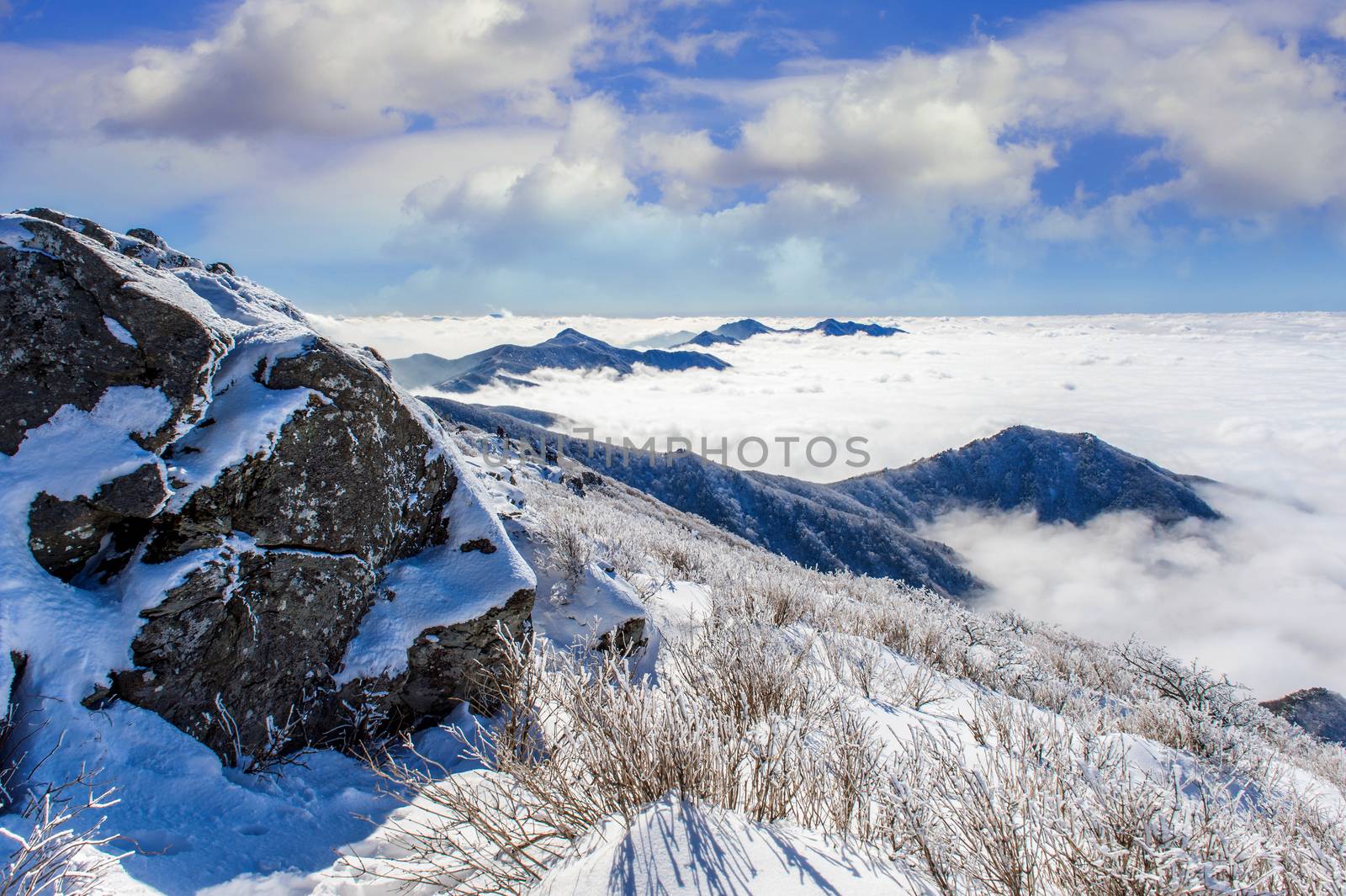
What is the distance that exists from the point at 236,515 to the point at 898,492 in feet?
590

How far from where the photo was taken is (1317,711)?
4128cm

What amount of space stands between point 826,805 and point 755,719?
117 centimetres

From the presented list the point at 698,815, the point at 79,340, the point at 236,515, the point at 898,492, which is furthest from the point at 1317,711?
the point at 898,492

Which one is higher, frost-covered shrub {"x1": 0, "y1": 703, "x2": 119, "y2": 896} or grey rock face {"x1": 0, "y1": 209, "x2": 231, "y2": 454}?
grey rock face {"x1": 0, "y1": 209, "x2": 231, "y2": 454}

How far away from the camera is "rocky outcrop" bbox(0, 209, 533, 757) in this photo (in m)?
2.96

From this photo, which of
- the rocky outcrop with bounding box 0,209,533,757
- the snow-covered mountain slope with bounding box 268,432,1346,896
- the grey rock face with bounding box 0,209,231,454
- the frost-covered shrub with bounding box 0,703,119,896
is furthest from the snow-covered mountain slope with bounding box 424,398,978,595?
the snow-covered mountain slope with bounding box 268,432,1346,896

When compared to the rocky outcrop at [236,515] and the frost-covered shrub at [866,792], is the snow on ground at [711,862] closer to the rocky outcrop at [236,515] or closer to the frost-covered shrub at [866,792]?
the frost-covered shrub at [866,792]

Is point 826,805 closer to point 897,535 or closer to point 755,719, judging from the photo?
point 755,719

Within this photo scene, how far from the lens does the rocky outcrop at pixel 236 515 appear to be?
296 cm

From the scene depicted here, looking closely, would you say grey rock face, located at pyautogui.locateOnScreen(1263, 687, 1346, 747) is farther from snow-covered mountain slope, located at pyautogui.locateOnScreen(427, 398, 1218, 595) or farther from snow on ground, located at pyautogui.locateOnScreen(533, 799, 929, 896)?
snow on ground, located at pyautogui.locateOnScreen(533, 799, 929, 896)

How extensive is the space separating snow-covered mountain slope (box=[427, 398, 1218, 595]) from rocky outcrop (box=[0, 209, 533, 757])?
5839 cm

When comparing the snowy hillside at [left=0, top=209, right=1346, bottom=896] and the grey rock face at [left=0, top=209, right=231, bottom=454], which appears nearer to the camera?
the snowy hillside at [left=0, top=209, right=1346, bottom=896]

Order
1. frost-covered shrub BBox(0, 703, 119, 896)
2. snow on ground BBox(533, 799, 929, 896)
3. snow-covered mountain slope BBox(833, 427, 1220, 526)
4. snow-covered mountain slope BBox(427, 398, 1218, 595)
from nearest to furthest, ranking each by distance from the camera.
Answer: frost-covered shrub BBox(0, 703, 119, 896) < snow on ground BBox(533, 799, 929, 896) < snow-covered mountain slope BBox(427, 398, 1218, 595) < snow-covered mountain slope BBox(833, 427, 1220, 526)

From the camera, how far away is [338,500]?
11.9 ft
